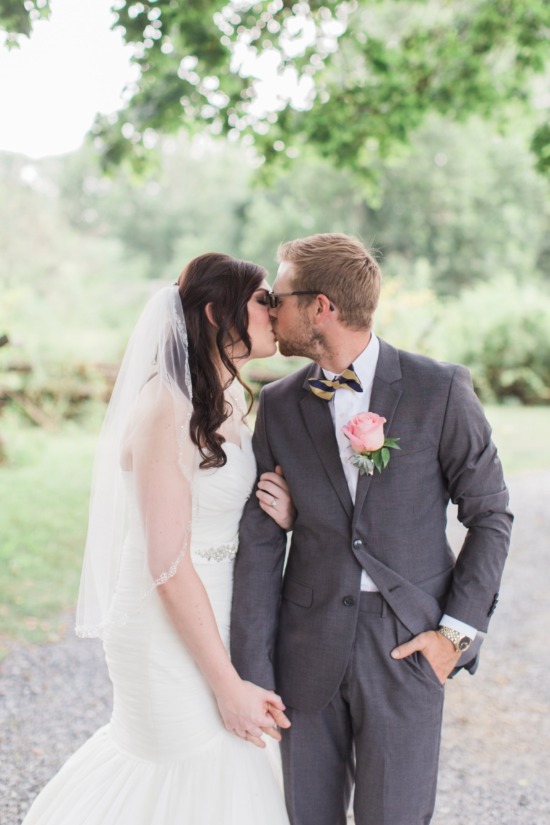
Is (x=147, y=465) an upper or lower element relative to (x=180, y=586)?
upper

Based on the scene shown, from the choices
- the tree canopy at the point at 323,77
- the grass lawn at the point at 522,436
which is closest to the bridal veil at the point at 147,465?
the tree canopy at the point at 323,77

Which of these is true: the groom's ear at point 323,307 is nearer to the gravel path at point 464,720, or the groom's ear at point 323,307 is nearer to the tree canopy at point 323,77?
the gravel path at point 464,720

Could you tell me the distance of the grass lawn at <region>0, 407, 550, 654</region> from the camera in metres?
6.35

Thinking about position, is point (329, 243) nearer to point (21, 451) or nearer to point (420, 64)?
point (420, 64)

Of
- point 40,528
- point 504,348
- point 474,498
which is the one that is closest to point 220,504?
point 474,498

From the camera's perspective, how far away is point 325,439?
2500mm

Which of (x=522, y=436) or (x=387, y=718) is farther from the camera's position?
(x=522, y=436)

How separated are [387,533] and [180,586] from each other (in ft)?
2.11

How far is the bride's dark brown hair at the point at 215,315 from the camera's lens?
8.34ft

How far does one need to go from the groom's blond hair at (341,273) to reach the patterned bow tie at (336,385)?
166mm

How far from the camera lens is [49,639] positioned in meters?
5.80

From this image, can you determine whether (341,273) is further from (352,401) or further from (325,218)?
(325,218)

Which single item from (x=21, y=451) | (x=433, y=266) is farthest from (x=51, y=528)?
(x=433, y=266)

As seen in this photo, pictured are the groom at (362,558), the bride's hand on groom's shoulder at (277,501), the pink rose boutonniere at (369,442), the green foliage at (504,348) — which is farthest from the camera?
the green foliage at (504,348)
